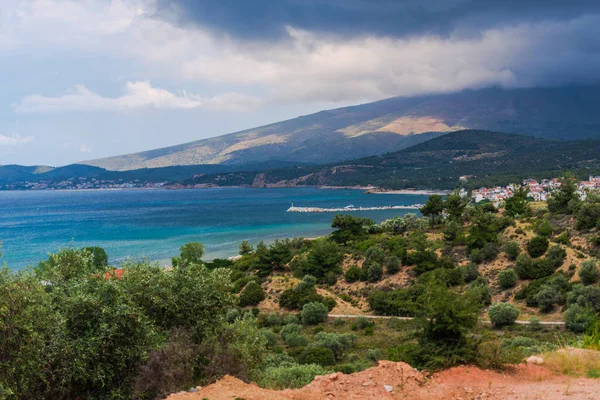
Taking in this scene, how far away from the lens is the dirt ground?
8406 millimetres

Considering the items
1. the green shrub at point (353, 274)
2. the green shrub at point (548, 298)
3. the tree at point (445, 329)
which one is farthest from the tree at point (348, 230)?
the tree at point (445, 329)

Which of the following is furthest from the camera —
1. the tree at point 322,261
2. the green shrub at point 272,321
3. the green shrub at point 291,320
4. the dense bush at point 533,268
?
the tree at point 322,261

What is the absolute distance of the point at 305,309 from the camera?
29.1 meters

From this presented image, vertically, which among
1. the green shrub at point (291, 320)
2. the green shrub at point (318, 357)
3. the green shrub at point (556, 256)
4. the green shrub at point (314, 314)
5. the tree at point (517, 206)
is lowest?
the green shrub at point (291, 320)

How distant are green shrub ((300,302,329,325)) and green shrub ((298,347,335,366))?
9.24 m

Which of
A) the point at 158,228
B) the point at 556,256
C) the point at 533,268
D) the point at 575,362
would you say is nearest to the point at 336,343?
the point at 575,362

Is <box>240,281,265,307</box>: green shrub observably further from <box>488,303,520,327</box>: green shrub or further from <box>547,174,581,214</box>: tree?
<box>547,174,581,214</box>: tree

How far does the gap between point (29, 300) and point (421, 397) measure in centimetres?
858

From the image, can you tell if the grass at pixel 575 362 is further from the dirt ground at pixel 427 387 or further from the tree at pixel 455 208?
the tree at pixel 455 208

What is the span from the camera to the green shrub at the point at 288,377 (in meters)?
11.1

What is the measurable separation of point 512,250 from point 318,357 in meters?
21.4

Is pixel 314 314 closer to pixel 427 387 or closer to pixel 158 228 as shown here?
pixel 427 387

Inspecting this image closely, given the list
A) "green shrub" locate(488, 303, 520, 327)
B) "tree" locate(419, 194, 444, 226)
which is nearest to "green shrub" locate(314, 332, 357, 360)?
"green shrub" locate(488, 303, 520, 327)

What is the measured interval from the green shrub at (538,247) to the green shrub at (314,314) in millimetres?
15947
